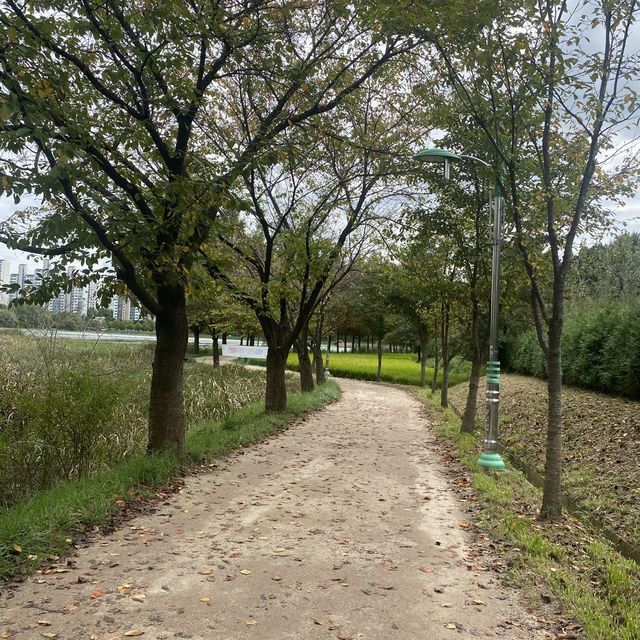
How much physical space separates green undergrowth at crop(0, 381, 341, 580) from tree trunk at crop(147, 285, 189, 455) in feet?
1.11

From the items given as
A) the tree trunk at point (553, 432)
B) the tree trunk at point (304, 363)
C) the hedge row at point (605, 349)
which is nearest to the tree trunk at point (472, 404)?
the hedge row at point (605, 349)

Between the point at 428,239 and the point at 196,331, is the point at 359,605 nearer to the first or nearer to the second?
the point at 428,239

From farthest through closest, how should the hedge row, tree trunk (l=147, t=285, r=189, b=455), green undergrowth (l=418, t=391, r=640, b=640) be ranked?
1. the hedge row
2. tree trunk (l=147, t=285, r=189, b=455)
3. green undergrowth (l=418, t=391, r=640, b=640)

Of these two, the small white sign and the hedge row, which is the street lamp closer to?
the hedge row

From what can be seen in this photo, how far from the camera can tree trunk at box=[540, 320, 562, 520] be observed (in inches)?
240

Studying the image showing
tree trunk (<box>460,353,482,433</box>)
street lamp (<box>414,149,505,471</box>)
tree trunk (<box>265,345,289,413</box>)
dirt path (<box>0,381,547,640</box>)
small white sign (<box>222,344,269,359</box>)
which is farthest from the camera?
small white sign (<box>222,344,269,359</box>)

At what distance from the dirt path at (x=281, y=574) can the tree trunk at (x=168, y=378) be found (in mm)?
822

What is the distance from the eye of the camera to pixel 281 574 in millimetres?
4422

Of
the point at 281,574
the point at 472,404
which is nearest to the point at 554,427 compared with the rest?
the point at 281,574

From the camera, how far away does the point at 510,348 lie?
99.2 feet

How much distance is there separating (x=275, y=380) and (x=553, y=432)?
8306 mm

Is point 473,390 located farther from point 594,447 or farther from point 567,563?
point 567,563

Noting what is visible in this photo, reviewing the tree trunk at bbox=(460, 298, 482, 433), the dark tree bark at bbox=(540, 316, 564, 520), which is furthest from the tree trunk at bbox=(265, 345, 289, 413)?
the dark tree bark at bbox=(540, 316, 564, 520)

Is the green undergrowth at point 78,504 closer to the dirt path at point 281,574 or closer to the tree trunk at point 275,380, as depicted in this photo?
the dirt path at point 281,574
